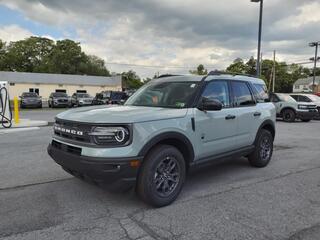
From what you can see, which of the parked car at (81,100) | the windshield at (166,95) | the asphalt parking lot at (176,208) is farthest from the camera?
the parked car at (81,100)

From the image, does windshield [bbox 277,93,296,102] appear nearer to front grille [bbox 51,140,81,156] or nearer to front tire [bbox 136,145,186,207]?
front tire [bbox 136,145,186,207]

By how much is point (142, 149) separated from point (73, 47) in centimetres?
7551

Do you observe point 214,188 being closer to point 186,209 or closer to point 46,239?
point 186,209

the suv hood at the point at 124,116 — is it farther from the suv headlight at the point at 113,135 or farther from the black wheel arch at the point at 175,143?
the black wheel arch at the point at 175,143

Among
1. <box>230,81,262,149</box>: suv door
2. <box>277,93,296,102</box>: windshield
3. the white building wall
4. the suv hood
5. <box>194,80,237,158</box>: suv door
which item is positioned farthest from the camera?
the white building wall

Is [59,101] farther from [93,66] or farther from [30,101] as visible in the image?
[93,66]

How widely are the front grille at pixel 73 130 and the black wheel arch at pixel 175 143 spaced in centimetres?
74

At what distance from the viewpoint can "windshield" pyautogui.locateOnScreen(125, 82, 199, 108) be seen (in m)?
4.68

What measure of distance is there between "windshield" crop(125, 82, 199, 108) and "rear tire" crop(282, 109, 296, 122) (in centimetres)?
1395

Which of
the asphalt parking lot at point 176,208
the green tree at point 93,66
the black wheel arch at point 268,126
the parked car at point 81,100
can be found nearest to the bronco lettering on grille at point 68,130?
the asphalt parking lot at point 176,208

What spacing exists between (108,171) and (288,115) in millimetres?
16122

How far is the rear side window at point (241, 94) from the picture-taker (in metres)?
5.46

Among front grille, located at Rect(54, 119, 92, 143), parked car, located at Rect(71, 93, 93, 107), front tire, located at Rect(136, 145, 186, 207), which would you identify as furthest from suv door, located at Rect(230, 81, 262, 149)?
parked car, located at Rect(71, 93, 93, 107)

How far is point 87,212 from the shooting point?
3871mm
